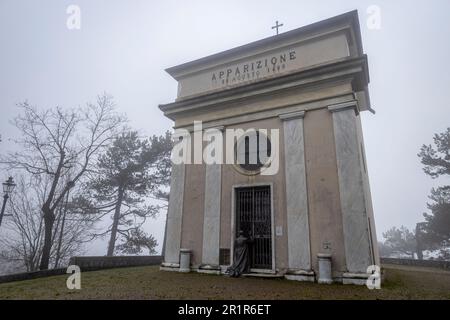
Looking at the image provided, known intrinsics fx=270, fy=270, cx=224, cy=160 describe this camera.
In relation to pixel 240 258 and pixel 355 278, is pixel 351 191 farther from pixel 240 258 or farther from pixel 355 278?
pixel 240 258

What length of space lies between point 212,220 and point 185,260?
5.78ft

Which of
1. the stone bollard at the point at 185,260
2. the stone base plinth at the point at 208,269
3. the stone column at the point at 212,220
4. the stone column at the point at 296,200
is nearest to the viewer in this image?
the stone column at the point at 296,200

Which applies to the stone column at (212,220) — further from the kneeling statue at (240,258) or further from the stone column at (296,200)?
the stone column at (296,200)

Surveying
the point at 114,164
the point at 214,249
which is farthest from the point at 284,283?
the point at 114,164

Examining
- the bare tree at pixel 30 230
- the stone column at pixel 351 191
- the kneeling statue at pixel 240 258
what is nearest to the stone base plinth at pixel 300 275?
the stone column at pixel 351 191

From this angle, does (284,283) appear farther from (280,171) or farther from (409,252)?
(409,252)

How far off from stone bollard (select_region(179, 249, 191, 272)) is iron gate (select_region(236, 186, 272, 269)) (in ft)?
6.81

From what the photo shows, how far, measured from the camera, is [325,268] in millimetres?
7824

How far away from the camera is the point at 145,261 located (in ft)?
55.7

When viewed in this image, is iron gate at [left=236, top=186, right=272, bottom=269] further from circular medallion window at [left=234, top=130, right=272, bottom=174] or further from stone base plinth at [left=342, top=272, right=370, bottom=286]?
stone base plinth at [left=342, top=272, right=370, bottom=286]

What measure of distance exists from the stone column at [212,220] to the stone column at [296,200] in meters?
2.61

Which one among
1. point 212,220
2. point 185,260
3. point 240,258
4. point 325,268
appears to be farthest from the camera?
point 212,220

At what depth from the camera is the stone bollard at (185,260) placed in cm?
988

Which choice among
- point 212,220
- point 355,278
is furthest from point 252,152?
point 355,278
